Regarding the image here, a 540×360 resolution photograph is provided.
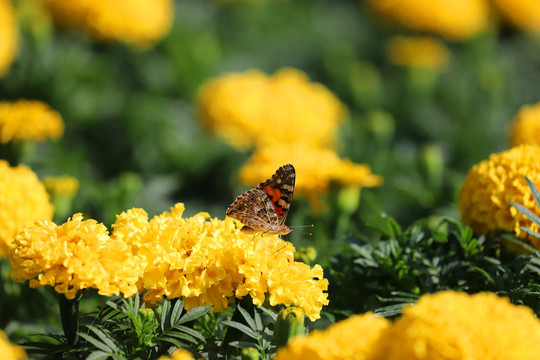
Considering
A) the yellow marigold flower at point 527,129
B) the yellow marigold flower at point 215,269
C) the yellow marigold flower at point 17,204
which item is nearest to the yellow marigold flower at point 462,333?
the yellow marigold flower at point 215,269

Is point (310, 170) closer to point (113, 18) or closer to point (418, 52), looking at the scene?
point (113, 18)

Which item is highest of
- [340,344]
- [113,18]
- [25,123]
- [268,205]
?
[113,18]

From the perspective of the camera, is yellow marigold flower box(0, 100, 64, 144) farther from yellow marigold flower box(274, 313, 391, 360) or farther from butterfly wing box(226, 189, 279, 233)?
yellow marigold flower box(274, 313, 391, 360)

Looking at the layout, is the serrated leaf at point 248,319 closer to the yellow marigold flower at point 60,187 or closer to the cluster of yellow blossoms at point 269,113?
the yellow marigold flower at point 60,187

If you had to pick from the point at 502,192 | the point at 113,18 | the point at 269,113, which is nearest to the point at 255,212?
the point at 502,192

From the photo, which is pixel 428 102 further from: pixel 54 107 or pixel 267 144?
pixel 54 107

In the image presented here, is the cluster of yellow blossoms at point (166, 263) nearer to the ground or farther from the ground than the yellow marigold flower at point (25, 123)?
nearer to the ground
